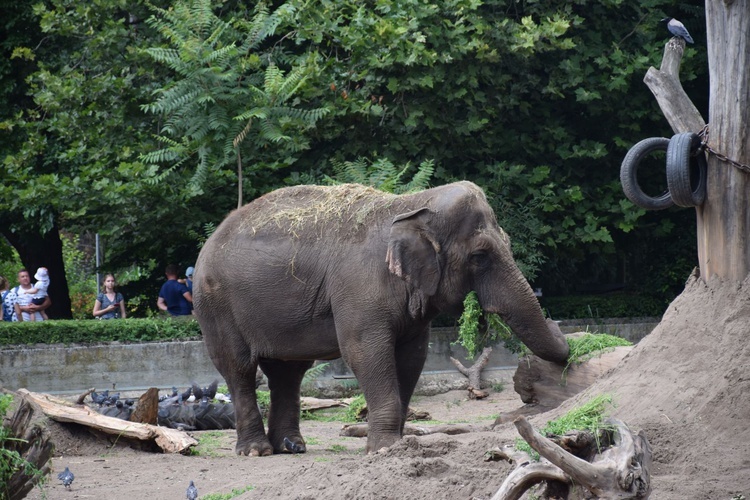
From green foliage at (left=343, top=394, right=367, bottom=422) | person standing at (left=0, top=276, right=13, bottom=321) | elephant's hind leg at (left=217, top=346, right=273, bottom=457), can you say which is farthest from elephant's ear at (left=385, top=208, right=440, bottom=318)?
person standing at (left=0, top=276, right=13, bottom=321)

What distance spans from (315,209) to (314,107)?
6443 millimetres

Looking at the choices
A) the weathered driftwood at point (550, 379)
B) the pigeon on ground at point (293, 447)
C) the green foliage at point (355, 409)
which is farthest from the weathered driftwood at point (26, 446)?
the green foliage at point (355, 409)

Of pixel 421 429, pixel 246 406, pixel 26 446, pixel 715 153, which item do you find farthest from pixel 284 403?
pixel 715 153

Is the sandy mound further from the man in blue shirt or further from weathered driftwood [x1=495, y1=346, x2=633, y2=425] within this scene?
the man in blue shirt

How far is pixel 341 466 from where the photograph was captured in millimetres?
7812

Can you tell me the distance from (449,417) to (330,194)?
514 cm

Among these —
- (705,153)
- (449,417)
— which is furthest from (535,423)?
(449,417)

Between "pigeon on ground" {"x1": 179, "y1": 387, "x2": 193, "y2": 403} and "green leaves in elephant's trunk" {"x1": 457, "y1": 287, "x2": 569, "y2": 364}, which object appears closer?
"green leaves in elephant's trunk" {"x1": 457, "y1": 287, "x2": 569, "y2": 364}

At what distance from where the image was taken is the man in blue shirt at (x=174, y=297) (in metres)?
17.8

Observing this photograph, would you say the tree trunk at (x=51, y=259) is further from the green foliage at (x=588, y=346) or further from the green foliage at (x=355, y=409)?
the green foliage at (x=588, y=346)

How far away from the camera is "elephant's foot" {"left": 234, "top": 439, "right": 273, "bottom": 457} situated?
37.2 feet

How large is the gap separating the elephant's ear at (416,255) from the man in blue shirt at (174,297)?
8.47m

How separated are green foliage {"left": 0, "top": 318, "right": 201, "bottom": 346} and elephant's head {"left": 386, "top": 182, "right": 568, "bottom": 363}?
755 cm

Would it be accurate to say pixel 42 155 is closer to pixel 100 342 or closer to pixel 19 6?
pixel 19 6
